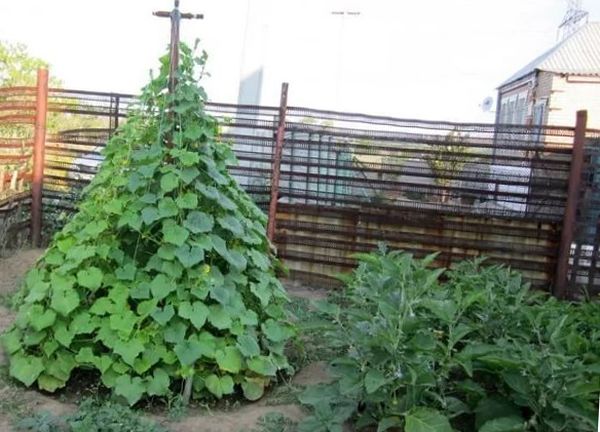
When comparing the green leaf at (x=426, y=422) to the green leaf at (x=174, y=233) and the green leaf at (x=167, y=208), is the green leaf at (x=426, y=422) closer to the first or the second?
the green leaf at (x=174, y=233)

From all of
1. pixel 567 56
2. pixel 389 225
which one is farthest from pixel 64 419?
pixel 567 56

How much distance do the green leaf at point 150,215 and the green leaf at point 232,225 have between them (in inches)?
14.6

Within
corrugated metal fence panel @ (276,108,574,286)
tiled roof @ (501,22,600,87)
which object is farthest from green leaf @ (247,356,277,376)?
tiled roof @ (501,22,600,87)

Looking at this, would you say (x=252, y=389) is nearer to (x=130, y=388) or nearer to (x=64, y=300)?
(x=130, y=388)

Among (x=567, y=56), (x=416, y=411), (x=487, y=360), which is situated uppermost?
(x=567, y=56)

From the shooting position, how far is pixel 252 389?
3543 millimetres

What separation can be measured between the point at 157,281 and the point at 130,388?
56 cm

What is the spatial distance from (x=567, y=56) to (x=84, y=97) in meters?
13.5

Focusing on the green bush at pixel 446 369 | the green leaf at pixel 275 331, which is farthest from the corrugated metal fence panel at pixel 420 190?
the green bush at pixel 446 369

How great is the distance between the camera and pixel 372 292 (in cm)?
315

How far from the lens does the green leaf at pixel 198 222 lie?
3.45m

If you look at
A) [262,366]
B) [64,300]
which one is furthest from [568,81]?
[64,300]

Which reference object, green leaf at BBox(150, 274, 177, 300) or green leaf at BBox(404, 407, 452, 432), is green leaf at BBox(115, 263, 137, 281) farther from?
green leaf at BBox(404, 407, 452, 432)

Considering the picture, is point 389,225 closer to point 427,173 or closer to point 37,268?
point 427,173
